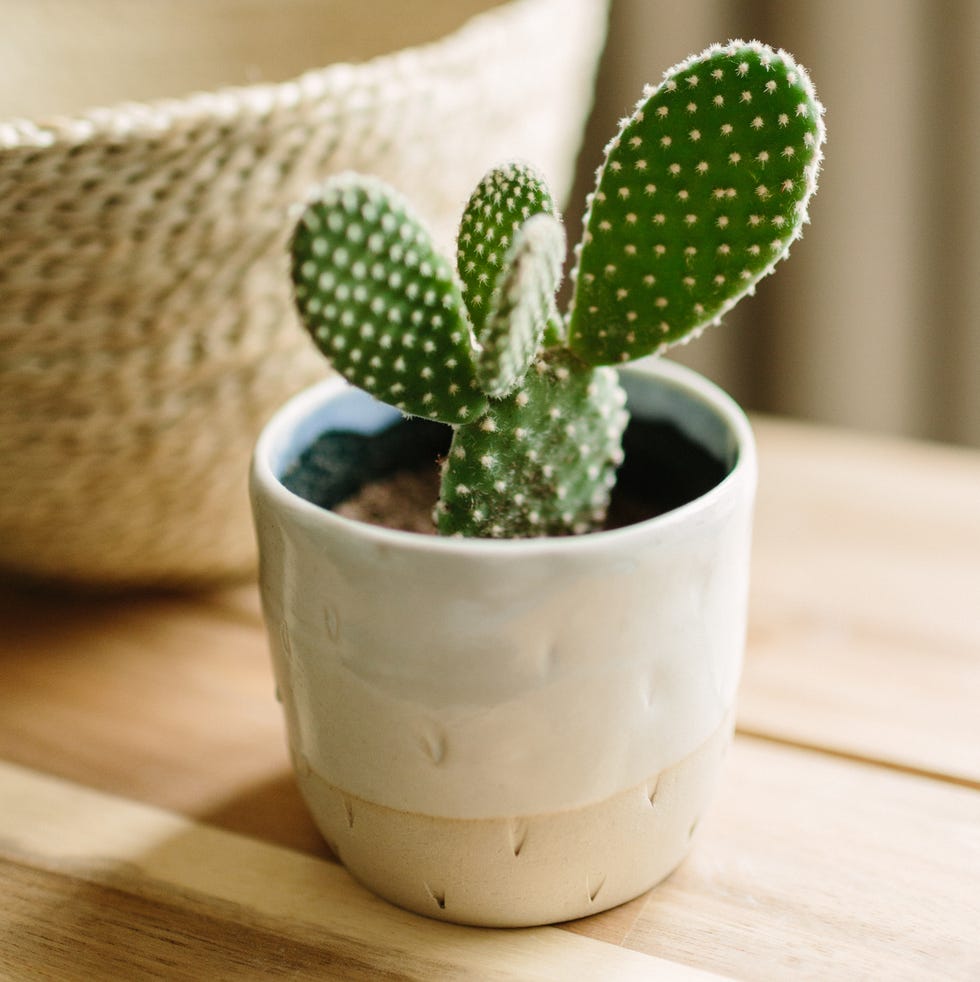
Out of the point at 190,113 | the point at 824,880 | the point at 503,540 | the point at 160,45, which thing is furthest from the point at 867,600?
the point at 160,45

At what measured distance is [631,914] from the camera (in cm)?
43

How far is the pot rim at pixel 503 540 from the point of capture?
347mm

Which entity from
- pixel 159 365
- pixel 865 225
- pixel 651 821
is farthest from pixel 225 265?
pixel 865 225

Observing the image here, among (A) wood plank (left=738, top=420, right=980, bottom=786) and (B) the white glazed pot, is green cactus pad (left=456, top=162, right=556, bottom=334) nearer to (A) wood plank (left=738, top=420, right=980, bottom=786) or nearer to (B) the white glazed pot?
(B) the white glazed pot

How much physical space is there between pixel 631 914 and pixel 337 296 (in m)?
0.26

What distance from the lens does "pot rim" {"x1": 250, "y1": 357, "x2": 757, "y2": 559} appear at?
0.35m

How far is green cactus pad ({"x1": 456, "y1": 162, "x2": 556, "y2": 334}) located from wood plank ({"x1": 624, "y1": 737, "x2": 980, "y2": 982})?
9.5 inches

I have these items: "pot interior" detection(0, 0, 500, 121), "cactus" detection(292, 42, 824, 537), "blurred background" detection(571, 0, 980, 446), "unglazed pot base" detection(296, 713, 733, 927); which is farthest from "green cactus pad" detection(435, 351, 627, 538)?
"blurred background" detection(571, 0, 980, 446)

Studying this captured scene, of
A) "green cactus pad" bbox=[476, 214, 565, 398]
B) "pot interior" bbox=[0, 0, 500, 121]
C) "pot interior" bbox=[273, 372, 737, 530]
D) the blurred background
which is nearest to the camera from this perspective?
"green cactus pad" bbox=[476, 214, 565, 398]

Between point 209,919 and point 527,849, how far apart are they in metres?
0.13

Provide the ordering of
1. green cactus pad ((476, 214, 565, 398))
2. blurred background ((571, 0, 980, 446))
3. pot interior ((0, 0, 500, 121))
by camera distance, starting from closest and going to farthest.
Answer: green cactus pad ((476, 214, 565, 398)) → pot interior ((0, 0, 500, 121)) → blurred background ((571, 0, 980, 446))

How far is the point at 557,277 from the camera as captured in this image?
0.36 meters

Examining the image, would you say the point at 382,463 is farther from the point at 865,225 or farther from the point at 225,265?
the point at 865,225

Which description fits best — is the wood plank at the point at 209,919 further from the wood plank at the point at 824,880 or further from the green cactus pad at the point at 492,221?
the green cactus pad at the point at 492,221
